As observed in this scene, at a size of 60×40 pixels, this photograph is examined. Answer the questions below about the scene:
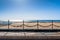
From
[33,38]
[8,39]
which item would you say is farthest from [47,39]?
[8,39]

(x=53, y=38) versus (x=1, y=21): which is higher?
(x=1, y=21)

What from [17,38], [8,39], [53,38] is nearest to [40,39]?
[53,38]

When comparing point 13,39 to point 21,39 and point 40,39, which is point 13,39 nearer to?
point 21,39

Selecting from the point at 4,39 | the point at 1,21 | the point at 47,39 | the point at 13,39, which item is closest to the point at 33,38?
the point at 47,39

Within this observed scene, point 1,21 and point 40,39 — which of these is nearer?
point 40,39

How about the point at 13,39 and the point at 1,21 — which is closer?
the point at 13,39

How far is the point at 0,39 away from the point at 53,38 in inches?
138

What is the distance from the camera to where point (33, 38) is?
636 centimetres

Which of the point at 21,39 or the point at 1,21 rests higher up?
the point at 1,21

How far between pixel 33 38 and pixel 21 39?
81 centimetres

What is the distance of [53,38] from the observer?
20.9 ft

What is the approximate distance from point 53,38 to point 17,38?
2.43 meters

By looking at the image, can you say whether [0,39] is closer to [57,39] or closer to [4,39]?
[4,39]

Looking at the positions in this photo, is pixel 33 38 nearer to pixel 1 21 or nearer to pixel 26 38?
pixel 26 38
